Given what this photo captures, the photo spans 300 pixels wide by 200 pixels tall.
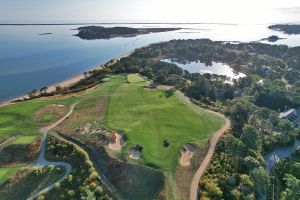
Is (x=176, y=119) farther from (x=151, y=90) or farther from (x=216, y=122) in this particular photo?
(x=151, y=90)

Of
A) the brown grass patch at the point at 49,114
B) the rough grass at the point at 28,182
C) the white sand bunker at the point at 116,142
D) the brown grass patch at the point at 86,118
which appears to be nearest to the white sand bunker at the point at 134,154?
the white sand bunker at the point at 116,142

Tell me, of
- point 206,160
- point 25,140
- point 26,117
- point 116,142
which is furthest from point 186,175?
point 26,117

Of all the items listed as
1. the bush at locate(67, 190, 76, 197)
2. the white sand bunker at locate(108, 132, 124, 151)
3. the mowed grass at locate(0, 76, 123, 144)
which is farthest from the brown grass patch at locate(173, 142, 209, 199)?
the mowed grass at locate(0, 76, 123, 144)

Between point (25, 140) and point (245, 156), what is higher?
point (25, 140)

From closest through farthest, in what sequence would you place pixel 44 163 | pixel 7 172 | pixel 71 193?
pixel 71 193 < pixel 7 172 < pixel 44 163

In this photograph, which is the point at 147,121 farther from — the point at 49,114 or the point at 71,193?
the point at 71,193

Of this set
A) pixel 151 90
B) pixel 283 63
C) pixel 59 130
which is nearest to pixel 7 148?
pixel 59 130

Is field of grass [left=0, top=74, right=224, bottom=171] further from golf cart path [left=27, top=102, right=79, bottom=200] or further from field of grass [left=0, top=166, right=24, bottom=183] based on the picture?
field of grass [left=0, top=166, right=24, bottom=183]
